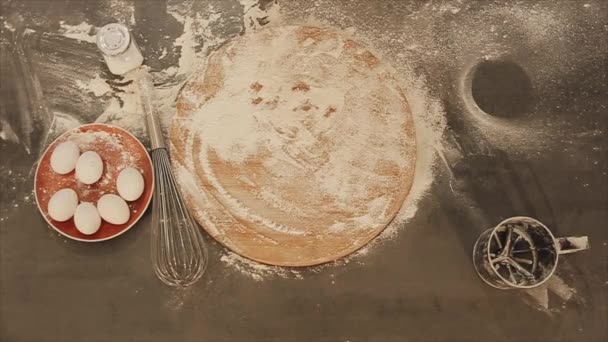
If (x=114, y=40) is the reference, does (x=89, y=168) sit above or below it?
below

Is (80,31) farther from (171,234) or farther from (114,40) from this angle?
(171,234)

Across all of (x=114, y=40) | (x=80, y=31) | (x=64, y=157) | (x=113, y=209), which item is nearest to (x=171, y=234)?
(x=113, y=209)

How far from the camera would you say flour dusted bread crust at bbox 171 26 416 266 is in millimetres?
1146

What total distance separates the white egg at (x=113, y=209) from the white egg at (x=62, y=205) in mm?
57

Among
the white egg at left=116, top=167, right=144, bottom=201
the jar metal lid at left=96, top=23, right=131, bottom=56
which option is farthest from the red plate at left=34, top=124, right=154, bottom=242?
the jar metal lid at left=96, top=23, right=131, bottom=56

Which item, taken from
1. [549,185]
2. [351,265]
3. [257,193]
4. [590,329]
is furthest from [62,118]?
[590,329]

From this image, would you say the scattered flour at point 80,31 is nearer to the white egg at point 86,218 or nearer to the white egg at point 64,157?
the white egg at point 64,157

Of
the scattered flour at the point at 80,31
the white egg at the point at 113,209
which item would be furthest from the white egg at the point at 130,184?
the scattered flour at the point at 80,31

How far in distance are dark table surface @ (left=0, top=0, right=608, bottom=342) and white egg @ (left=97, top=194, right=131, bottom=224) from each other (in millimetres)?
78

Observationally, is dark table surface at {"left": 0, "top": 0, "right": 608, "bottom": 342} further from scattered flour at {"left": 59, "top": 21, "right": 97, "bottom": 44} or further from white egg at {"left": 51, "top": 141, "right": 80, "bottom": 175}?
white egg at {"left": 51, "top": 141, "right": 80, "bottom": 175}

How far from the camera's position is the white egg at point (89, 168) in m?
1.10

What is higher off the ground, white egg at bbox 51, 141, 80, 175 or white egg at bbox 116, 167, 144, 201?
white egg at bbox 51, 141, 80, 175

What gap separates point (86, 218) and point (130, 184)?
0.11 meters

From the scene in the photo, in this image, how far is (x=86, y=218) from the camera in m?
1.08
